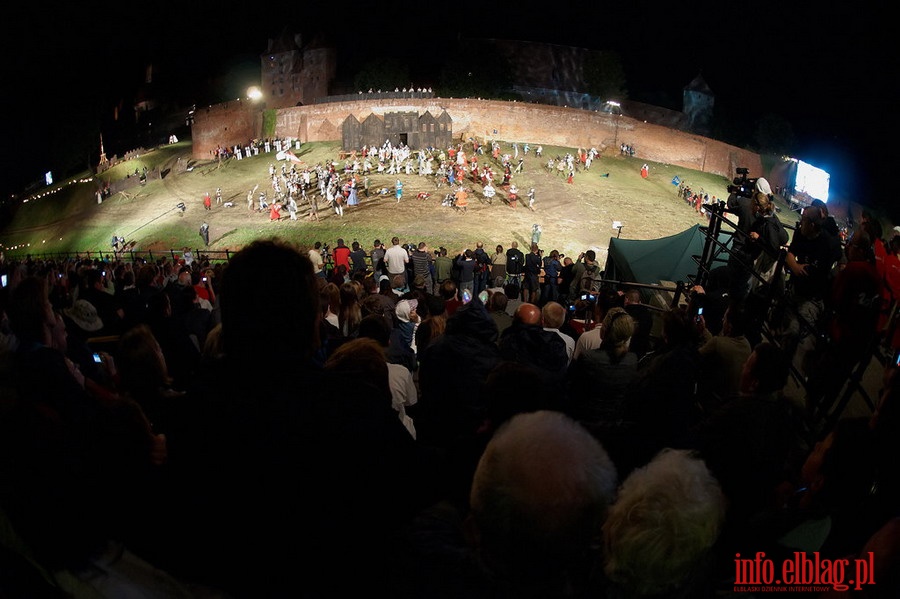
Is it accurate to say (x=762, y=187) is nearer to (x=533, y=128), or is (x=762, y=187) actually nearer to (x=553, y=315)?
(x=553, y=315)

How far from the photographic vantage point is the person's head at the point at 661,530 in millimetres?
1569

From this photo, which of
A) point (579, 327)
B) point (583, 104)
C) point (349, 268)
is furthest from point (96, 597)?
point (583, 104)

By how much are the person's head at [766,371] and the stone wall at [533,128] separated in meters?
49.0

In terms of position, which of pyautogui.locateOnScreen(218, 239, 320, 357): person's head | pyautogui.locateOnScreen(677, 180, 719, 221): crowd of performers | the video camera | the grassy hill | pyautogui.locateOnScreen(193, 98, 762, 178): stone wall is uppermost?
pyautogui.locateOnScreen(193, 98, 762, 178): stone wall

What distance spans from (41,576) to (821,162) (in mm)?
84269

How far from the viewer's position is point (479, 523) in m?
1.43

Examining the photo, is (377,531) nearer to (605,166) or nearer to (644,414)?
(644,414)

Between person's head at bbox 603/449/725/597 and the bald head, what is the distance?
9.45ft

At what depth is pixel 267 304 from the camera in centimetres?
155

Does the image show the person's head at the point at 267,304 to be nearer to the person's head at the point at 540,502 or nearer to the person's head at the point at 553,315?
the person's head at the point at 540,502

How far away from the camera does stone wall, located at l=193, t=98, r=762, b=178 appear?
1973 inches

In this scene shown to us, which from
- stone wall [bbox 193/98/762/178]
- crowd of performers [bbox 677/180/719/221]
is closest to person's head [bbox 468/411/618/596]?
crowd of performers [bbox 677/180/719/221]

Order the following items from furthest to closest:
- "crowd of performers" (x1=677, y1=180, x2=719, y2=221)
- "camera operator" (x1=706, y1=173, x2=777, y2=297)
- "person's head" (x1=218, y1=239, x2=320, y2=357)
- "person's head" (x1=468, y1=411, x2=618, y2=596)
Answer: "crowd of performers" (x1=677, y1=180, x2=719, y2=221) < "camera operator" (x1=706, y1=173, x2=777, y2=297) < "person's head" (x1=218, y1=239, x2=320, y2=357) < "person's head" (x1=468, y1=411, x2=618, y2=596)

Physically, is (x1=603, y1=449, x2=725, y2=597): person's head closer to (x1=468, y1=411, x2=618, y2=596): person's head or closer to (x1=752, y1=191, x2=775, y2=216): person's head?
(x1=468, y1=411, x2=618, y2=596): person's head
